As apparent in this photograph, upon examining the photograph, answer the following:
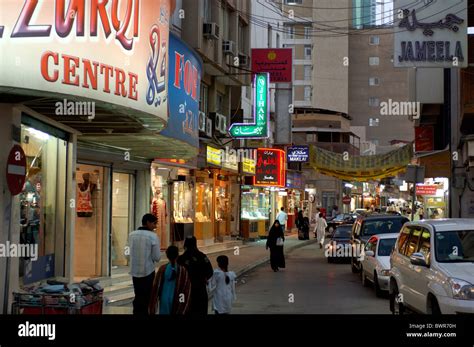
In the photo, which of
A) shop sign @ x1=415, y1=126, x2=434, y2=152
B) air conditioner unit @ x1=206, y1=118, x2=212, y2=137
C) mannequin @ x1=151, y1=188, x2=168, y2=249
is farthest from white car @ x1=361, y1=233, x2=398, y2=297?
shop sign @ x1=415, y1=126, x2=434, y2=152

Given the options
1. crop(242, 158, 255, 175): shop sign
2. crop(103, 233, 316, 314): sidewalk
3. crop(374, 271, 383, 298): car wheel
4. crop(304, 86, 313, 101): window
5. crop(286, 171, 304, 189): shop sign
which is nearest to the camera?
crop(103, 233, 316, 314): sidewalk

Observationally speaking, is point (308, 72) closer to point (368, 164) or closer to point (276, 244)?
point (368, 164)

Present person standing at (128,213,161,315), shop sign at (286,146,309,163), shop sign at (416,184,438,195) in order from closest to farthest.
Result: 1. person standing at (128,213,161,315)
2. shop sign at (416,184,438,195)
3. shop sign at (286,146,309,163)

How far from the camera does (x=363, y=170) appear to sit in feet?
112

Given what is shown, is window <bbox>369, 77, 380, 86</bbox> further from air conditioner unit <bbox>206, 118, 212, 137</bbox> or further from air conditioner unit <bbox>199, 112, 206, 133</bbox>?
air conditioner unit <bbox>199, 112, 206, 133</bbox>

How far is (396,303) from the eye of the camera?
11.9 meters

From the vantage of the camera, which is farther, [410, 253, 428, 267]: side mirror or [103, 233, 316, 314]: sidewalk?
[103, 233, 316, 314]: sidewalk

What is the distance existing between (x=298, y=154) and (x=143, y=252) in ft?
115

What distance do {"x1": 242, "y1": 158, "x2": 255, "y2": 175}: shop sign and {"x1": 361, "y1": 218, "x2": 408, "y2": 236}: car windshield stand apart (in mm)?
12992

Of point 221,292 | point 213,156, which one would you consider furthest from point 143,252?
point 213,156

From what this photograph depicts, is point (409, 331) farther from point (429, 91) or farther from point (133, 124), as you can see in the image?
point (429, 91)

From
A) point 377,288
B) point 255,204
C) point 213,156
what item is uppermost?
point 213,156

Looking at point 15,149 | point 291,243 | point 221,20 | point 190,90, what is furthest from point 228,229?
point 15,149

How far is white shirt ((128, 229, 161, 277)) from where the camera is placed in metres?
10.4
